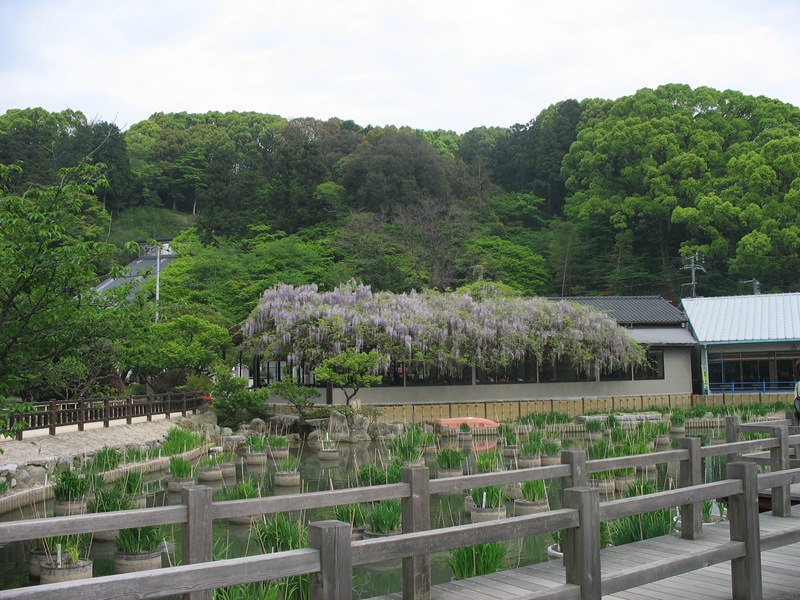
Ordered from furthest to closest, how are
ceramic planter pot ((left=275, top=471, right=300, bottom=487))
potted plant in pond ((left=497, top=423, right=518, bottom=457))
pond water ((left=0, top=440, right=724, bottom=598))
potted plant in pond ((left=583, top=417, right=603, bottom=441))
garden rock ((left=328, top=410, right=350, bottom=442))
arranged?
garden rock ((left=328, top=410, right=350, bottom=442)), potted plant in pond ((left=583, top=417, right=603, bottom=441)), potted plant in pond ((left=497, top=423, right=518, bottom=457)), ceramic planter pot ((left=275, top=471, right=300, bottom=487)), pond water ((left=0, top=440, right=724, bottom=598))

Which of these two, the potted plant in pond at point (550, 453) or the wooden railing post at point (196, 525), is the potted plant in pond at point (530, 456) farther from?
the wooden railing post at point (196, 525)

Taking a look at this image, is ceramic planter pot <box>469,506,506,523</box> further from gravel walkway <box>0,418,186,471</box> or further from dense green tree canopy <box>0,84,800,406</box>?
dense green tree canopy <box>0,84,800,406</box>

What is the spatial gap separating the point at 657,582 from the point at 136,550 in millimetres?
4478

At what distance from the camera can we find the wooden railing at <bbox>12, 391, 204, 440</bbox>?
44.9 ft

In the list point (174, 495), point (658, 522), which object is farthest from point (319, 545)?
point (174, 495)

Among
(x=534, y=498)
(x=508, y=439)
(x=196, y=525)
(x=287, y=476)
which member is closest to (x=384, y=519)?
(x=534, y=498)

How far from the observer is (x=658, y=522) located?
5.95 m

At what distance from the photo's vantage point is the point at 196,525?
150 inches

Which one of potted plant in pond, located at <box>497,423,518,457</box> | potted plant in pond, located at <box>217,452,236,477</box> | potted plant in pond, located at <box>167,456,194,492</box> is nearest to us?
potted plant in pond, located at <box>167,456,194,492</box>

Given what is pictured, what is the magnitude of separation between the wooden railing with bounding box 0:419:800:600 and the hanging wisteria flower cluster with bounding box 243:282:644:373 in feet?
50.1

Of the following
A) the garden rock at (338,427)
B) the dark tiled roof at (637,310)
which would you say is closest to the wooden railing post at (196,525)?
the garden rock at (338,427)

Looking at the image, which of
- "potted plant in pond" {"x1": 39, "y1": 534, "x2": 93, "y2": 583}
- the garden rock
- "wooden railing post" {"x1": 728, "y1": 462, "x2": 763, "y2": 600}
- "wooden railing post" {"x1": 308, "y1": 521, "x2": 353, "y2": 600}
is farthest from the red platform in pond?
"wooden railing post" {"x1": 308, "y1": 521, "x2": 353, "y2": 600}

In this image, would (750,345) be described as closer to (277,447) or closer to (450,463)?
(277,447)

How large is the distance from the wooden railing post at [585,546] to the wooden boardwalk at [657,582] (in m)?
0.12
